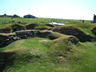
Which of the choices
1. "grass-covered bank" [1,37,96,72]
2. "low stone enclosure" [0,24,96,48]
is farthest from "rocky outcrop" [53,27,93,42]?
"grass-covered bank" [1,37,96,72]

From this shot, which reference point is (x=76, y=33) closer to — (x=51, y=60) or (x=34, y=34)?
(x=34, y=34)

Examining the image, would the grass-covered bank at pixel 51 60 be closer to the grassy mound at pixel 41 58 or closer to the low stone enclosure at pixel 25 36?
the grassy mound at pixel 41 58

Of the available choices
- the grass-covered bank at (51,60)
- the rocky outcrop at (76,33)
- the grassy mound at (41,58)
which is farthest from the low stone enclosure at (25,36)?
the rocky outcrop at (76,33)

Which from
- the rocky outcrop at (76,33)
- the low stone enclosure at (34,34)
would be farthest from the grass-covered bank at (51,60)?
the rocky outcrop at (76,33)

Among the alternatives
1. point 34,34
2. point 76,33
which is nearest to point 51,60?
point 34,34

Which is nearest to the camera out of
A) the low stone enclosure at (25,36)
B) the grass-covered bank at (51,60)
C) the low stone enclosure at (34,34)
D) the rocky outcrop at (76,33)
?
the grass-covered bank at (51,60)

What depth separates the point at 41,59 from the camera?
63.0ft

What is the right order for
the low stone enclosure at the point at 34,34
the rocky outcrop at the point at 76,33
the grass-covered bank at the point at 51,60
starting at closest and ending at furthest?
the grass-covered bank at the point at 51,60
the low stone enclosure at the point at 34,34
the rocky outcrop at the point at 76,33

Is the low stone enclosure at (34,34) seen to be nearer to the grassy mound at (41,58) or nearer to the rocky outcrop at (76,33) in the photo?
the rocky outcrop at (76,33)

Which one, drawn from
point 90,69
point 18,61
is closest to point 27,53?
point 18,61

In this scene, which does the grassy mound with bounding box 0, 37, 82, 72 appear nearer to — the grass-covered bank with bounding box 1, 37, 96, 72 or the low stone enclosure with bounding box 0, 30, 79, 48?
the grass-covered bank with bounding box 1, 37, 96, 72

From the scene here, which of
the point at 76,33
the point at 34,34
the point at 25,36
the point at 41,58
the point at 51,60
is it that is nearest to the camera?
the point at 51,60

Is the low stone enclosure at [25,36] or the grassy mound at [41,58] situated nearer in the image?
the grassy mound at [41,58]

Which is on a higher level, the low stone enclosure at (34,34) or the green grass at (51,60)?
the low stone enclosure at (34,34)
